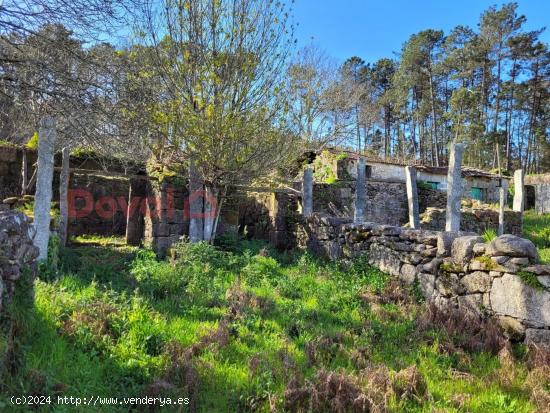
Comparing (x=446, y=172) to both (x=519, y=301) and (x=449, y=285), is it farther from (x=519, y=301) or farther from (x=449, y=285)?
(x=519, y=301)

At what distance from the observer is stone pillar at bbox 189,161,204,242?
930 centimetres

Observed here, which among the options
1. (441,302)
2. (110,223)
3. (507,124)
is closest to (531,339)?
(441,302)

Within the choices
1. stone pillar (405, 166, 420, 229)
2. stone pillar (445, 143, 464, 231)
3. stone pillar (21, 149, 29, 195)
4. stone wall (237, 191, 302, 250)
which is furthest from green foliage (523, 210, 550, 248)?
stone pillar (21, 149, 29, 195)

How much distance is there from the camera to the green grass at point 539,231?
1298 cm

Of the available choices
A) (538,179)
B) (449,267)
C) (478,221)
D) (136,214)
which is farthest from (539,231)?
(136,214)

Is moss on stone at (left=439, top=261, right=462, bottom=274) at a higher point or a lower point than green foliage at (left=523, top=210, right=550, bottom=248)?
lower

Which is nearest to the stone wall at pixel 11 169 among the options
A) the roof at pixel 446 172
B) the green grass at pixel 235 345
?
the green grass at pixel 235 345

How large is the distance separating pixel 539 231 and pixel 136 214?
15.0 meters

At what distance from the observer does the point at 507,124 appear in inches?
1261

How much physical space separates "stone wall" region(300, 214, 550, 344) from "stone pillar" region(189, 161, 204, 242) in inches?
151

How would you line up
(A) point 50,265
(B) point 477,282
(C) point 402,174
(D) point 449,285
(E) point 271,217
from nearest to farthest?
(B) point 477,282, (D) point 449,285, (A) point 50,265, (E) point 271,217, (C) point 402,174

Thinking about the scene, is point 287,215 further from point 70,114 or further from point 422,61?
point 422,61

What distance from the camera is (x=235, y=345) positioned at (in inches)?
175

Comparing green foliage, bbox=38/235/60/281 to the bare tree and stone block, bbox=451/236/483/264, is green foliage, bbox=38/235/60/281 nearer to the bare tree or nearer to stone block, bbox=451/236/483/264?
the bare tree
